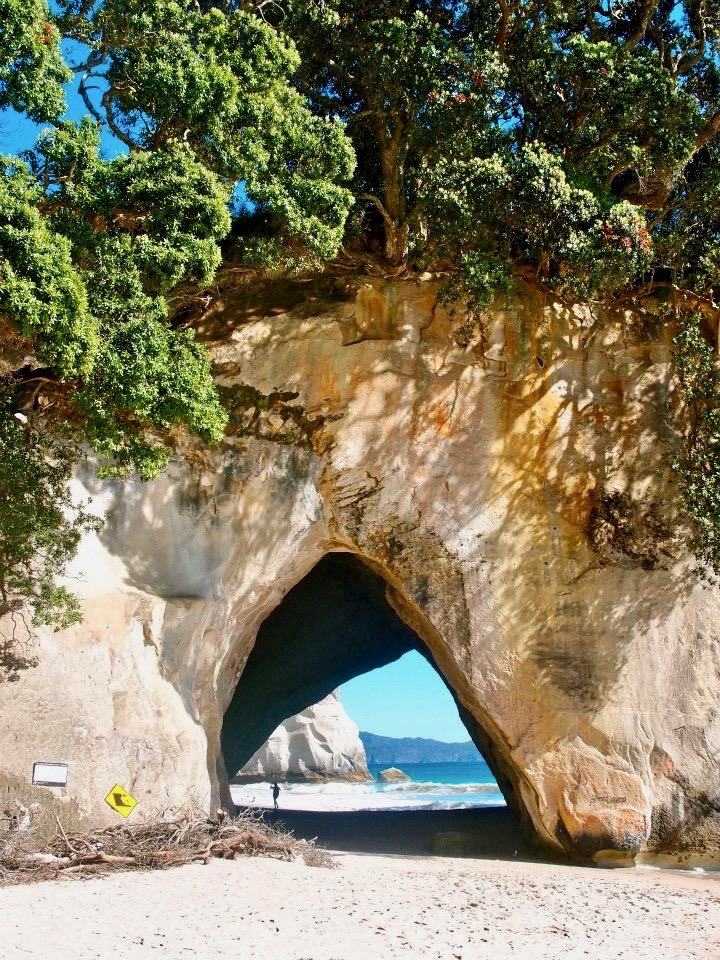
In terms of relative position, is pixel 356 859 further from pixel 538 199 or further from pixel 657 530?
pixel 538 199

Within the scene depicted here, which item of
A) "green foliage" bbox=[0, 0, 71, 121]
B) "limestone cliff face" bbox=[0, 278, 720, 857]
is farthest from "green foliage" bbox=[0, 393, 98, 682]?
"green foliage" bbox=[0, 0, 71, 121]

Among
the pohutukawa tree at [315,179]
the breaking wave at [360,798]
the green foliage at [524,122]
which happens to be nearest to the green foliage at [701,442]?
the pohutukawa tree at [315,179]

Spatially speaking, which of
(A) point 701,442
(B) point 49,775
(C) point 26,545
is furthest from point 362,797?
(C) point 26,545

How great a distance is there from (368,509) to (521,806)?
5.55m

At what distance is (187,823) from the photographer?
8.97 metres

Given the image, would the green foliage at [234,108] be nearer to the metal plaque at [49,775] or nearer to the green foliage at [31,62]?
the green foliage at [31,62]

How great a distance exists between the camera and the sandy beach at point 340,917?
5.65m

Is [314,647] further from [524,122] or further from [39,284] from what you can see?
[39,284]

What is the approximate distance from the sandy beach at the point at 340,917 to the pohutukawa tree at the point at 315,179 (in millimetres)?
3605

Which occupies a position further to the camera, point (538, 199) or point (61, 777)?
point (538, 199)

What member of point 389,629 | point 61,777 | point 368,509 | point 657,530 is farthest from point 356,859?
point 389,629

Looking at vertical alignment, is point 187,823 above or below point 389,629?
below

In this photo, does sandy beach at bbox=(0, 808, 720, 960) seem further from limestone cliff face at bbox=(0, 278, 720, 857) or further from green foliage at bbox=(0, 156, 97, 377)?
green foliage at bbox=(0, 156, 97, 377)

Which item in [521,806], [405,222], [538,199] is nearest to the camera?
[538,199]
